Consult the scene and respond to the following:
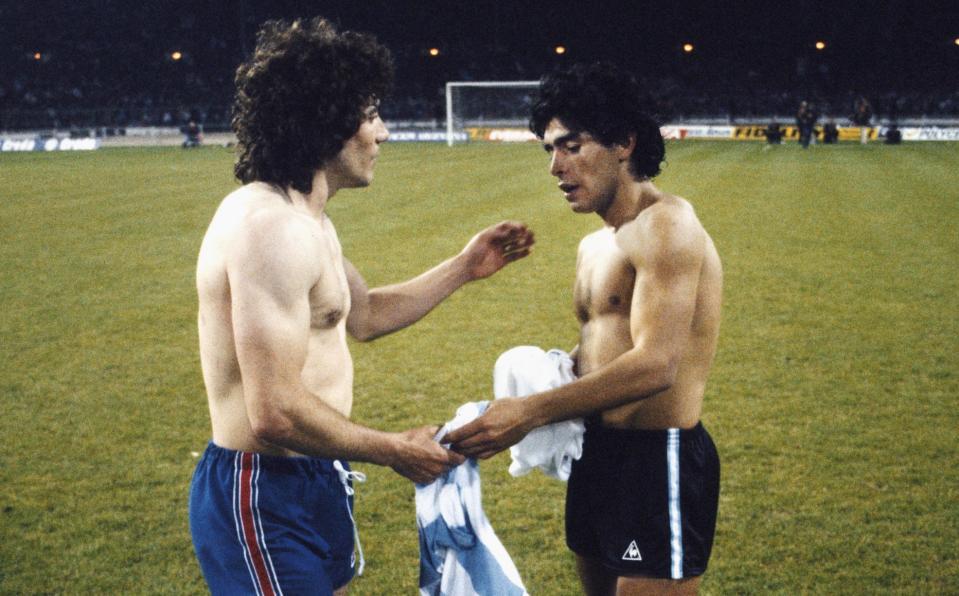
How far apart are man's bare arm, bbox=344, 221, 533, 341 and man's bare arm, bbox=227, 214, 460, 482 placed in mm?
1002

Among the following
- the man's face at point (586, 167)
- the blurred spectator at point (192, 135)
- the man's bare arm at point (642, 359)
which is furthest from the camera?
the blurred spectator at point (192, 135)

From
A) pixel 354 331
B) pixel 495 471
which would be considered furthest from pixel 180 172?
pixel 354 331

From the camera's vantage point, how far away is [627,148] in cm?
308

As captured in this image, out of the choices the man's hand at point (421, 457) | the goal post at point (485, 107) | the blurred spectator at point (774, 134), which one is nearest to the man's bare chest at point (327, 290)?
the man's hand at point (421, 457)

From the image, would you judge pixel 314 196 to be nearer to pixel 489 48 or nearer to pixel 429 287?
pixel 429 287

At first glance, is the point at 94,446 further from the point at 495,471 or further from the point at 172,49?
the point at 172,49

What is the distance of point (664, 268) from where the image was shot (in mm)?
2770

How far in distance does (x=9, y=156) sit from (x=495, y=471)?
35517 mm

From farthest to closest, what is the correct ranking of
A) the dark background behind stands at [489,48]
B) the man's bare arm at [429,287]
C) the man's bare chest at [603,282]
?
1. the dark background behind stands at [489,48]
2. the man's bare arm at [429,287]
3. the man's bare chest at [603,282]

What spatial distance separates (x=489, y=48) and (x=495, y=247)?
58.8 m

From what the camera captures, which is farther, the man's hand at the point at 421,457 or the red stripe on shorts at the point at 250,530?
the man's hand at the point at 421,457

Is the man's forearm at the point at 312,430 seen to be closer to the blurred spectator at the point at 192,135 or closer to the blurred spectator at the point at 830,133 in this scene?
the blurred spectator at the point at 830,133

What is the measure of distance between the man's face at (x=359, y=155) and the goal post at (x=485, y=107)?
37.8m

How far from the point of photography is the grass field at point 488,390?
4719 millimetres
